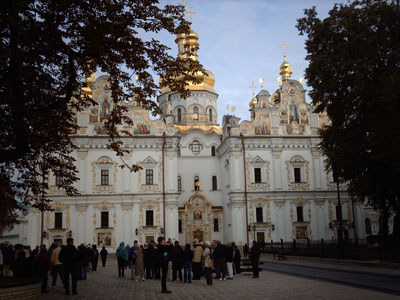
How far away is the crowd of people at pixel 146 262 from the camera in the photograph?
45.9ft

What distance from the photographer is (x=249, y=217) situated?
41.4m

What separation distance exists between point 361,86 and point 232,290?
1379 centimetres

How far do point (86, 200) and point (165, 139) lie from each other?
30.0ft

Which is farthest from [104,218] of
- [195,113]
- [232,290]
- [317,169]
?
[232,290]

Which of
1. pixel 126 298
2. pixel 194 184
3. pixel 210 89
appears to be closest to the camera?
pixel 126 298

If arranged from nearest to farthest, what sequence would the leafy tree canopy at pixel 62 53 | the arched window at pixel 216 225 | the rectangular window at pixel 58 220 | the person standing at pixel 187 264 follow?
1. the leafy tree canopy at pixel 62 53
2. the person standing at pixel 187 264
3. the rectangular window at pixel 58 220
4. the arched window at pixel 216 225

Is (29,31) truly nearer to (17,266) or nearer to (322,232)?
(17,266)

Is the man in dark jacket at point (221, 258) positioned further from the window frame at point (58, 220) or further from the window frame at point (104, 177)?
the window frame at point (58, 220)

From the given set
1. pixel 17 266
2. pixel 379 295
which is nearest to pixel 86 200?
pixel 17 266

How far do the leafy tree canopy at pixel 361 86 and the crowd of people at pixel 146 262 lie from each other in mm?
9856

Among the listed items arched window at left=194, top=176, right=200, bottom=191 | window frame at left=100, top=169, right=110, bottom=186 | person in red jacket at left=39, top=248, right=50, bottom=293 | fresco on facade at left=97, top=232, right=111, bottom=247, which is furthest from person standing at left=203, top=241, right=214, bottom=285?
arched window at left=194, top=176, right=200, bottom=191

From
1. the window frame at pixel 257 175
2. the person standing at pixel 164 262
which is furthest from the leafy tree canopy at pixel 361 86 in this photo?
the window frame at pixel 257 175

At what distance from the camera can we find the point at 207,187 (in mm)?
45844

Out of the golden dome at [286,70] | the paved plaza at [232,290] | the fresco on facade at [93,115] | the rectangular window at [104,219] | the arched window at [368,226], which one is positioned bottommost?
the paved plaza at [232,290]
